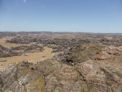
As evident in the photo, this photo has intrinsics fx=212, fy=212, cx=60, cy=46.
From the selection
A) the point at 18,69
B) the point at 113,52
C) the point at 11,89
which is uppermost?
the point at 113,52

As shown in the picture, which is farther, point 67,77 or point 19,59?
point 19,59

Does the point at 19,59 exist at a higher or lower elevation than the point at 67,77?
lower

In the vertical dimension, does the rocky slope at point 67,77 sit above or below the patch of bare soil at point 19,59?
above

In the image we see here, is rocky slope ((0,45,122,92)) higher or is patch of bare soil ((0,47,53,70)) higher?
rocky slope ((0,45,122,92))

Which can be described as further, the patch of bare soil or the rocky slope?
the patch of bare soil

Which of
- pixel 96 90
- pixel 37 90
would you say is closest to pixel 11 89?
pixel 37 90

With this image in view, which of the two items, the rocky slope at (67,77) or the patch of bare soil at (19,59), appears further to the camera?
the patch of bare soil at (19,59)

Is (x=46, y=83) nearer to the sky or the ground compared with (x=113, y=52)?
nearer to the ground

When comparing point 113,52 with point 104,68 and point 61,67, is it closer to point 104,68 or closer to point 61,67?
point 104,68
